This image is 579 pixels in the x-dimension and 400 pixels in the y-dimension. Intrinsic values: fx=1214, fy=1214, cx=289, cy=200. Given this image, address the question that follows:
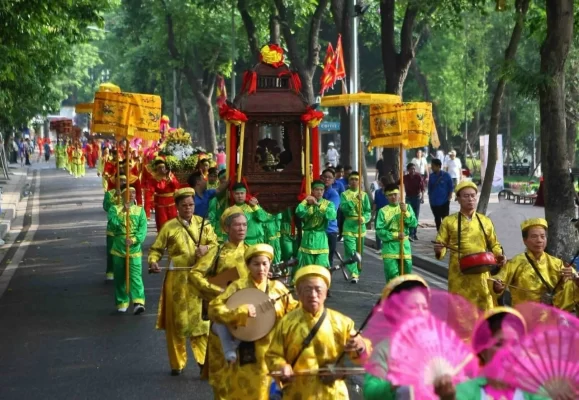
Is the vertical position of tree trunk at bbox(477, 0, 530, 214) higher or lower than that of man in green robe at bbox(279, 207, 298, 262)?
higher

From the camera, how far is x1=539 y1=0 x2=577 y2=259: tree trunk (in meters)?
14.3

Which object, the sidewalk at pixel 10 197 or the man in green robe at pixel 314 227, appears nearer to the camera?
the man in green robe at pixel 314 227

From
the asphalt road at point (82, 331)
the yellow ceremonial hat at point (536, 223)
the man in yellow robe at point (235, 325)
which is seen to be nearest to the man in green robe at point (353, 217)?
the asphalt road at point (82, 331)

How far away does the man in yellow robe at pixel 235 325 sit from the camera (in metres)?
7.34

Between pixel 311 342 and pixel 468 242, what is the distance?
Result: 496 cm

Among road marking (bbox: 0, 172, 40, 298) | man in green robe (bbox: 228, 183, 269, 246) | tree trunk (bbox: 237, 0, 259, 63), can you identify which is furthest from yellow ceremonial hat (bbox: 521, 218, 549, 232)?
tree trunk (bbox: 237, 0, 259, 63)

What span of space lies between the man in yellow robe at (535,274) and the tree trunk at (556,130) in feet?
17.4

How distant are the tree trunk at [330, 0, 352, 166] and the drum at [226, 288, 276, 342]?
64.3 ft

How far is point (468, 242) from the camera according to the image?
11.1 meters

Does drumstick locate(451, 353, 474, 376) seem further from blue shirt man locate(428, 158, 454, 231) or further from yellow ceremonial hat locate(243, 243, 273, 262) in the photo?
blue shirt man locate(428, 158, 454, 231)

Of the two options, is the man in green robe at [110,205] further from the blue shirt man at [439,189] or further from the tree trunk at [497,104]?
the blue shirt man at [439,189]

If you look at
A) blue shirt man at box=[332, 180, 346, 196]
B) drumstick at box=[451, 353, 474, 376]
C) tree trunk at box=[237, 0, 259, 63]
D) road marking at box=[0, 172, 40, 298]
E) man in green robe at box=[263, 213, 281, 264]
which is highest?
tree trunk at box=[237, 0, 259, 63]

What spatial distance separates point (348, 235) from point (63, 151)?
51353 millimetres

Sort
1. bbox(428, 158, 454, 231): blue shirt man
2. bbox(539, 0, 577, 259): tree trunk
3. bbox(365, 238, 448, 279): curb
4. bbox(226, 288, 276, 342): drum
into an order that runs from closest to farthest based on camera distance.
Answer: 1. bbox(226, 288, 276, 342): drum
2. bbox(539, 0, 577, 259): tree trunk
3. bbox(365, 238, 448, 279): curb
4. bbox(428, 158, 454, 231): blue shirt man
